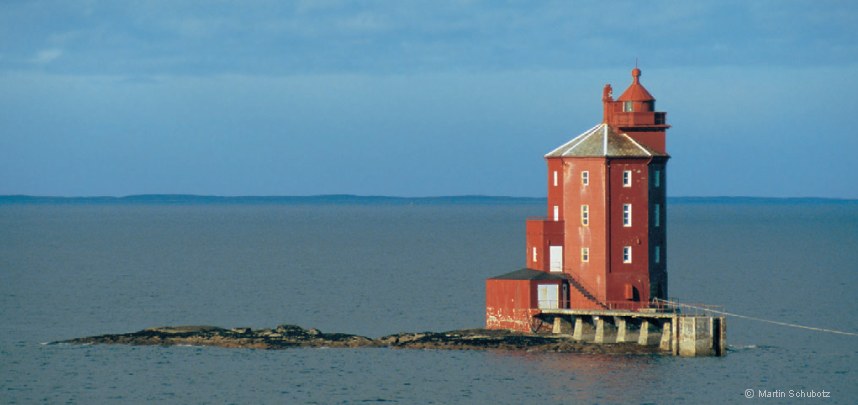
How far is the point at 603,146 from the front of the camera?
75.0 m

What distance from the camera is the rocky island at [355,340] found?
235 feet

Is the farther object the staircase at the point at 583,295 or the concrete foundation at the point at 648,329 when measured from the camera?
the staircase at the point at 583,295

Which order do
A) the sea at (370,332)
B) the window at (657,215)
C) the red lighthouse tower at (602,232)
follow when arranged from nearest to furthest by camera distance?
the sea at (370,332) → the red lighthouse tower at (602,232) → the window at (657,215)

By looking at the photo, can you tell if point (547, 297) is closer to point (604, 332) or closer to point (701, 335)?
point (604, 332)

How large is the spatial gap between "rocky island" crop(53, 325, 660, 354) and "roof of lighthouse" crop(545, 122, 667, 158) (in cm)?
826

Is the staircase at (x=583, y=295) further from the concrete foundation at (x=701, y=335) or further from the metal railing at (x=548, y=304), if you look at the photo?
the concrete foundation at (x=701, y=335)

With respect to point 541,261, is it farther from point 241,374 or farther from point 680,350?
point 241,374

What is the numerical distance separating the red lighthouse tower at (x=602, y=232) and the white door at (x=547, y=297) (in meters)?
0.04

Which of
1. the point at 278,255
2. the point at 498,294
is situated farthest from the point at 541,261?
the point at 278,255

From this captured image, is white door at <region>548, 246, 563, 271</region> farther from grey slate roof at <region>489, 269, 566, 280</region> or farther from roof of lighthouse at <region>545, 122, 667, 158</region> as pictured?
roof of lighthouse at <region>545, 122, 667, 158</region>

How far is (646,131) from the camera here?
76312mm

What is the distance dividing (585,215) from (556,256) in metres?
2.41

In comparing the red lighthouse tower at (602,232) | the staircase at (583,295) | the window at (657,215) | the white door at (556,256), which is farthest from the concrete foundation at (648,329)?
the window at (657,215)

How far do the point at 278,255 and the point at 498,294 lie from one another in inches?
3557
